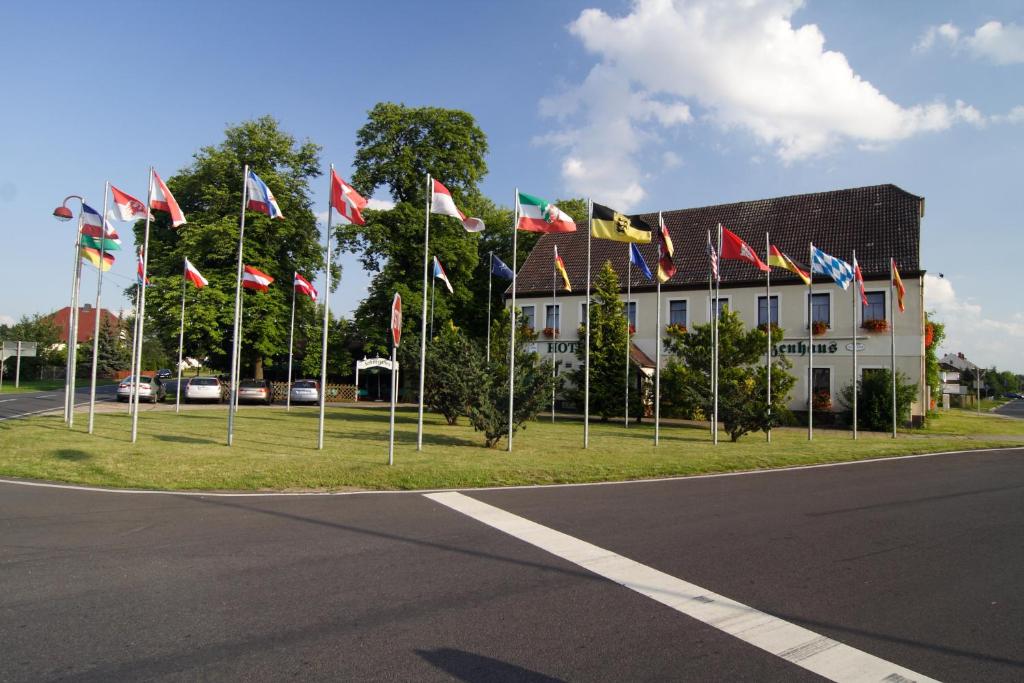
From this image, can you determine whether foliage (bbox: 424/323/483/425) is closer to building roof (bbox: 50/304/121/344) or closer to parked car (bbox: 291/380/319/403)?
parked car (bbox: 291/380/319/403)

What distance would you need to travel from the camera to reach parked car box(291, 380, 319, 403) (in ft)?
137

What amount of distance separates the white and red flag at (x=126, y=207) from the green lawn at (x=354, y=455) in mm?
5723

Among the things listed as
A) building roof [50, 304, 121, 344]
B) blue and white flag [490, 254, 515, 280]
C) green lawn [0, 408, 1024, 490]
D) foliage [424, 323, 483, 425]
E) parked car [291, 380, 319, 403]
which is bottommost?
green lawn [0, 408, 1024, 490]

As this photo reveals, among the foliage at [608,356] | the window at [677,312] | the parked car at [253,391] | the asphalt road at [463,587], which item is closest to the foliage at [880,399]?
the foliage at [608,356]

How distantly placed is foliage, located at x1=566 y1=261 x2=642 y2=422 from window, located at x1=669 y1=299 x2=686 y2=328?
4.47 m

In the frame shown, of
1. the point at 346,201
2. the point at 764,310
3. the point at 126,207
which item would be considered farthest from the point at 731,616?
the point at 764,310

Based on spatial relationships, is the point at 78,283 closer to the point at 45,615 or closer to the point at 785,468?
the point at 45,615

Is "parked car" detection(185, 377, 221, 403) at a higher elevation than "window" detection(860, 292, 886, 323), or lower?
lower

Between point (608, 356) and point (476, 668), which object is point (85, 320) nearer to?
point (608, 356)

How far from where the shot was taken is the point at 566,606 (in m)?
5.48

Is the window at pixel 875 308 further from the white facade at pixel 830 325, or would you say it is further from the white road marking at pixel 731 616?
the white road marking at pixel 731 616

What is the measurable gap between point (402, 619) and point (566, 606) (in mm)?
1296

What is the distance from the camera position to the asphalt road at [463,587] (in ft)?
14.4

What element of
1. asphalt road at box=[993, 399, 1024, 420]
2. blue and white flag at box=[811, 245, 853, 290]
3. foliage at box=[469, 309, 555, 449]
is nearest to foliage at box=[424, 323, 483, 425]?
foliage at box=[469, 309, 555, 449]
